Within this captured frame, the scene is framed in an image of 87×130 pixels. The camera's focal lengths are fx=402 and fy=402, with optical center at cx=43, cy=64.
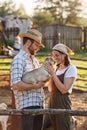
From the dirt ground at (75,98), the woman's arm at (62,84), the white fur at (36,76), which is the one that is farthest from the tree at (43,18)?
the white fur at (36,76)

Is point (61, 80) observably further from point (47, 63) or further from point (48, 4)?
point (48, 4)

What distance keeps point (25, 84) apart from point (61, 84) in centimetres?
44

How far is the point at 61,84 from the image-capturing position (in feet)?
12.8

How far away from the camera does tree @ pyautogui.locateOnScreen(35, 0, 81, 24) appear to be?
4691cm

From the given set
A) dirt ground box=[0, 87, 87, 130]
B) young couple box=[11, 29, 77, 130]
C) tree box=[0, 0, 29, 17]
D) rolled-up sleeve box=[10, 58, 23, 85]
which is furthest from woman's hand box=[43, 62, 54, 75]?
tree box=[0, 0, 29, 17]

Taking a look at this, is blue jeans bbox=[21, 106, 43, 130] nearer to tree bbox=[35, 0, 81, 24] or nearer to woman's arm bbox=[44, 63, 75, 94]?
woman's arm bbox=[44, 63, 75, 94]

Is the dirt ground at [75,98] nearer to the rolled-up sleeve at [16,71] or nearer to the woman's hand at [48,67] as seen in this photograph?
the woman's hand at [48,67]

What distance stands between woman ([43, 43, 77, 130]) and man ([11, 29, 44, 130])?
270mm

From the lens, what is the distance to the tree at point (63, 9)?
46906 millimetres

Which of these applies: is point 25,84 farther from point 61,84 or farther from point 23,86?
point 61,84

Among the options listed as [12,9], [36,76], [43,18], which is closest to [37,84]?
[36,76]

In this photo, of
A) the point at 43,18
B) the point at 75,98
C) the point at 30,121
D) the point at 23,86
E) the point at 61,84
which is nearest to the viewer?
the point at 23,86

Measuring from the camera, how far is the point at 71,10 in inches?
1881

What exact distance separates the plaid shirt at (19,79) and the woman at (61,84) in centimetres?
27
